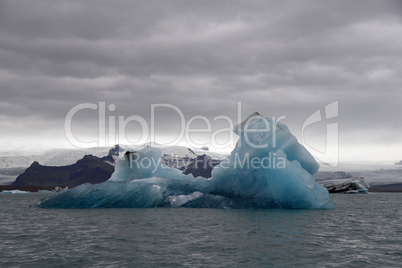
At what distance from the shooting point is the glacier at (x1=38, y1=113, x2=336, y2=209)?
1032 inches

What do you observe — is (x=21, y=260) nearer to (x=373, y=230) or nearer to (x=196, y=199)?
(x=373, y=230)

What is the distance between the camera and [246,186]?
27.5m

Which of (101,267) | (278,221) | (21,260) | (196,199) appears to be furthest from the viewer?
(196,199)

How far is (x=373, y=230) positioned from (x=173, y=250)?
33.6ft

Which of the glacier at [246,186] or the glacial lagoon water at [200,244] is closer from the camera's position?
the glacial lagoon water at [200,244]

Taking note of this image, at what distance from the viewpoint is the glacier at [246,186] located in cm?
2622

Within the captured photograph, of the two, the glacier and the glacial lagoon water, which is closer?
the glacial lagoon water

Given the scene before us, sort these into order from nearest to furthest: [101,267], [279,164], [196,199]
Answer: [101,267], [279,164], [196,199]

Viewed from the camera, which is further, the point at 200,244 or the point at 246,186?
the point at 246,186

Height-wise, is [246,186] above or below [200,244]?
above

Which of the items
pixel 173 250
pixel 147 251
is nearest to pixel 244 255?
pixel 173 250

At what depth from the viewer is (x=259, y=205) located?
2706 cm

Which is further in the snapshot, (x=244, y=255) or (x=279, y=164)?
(x=279, y=164)

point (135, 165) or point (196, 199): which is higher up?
point (135, 165)
